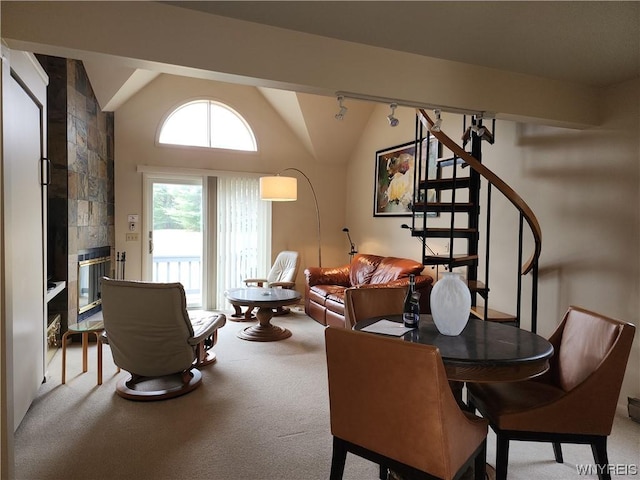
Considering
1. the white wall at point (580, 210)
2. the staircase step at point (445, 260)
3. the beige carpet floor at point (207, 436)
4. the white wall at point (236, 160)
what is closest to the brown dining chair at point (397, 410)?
the beige carpet floor at point (207, 436)

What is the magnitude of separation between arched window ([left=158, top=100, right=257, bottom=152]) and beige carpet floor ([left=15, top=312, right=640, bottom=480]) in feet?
12.0

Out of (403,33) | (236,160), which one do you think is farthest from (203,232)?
(403,33)

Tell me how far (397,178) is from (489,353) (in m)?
4.04

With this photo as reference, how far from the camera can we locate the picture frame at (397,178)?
504cm

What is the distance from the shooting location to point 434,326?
2244 mm

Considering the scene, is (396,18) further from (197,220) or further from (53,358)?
(197,220)

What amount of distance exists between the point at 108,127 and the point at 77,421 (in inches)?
166

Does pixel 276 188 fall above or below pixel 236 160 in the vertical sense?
below

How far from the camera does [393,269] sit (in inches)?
190

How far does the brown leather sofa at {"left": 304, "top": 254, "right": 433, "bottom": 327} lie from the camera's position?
14.4 feet

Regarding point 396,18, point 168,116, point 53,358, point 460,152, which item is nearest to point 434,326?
point 460,152

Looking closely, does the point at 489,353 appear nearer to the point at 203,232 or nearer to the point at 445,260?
the point at 445,260

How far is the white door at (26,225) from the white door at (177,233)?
277cm

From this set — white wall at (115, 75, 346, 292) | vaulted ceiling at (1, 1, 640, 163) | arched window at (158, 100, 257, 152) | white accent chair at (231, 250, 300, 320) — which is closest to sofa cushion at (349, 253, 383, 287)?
white accent chair at (231, 250, 300, 320)
